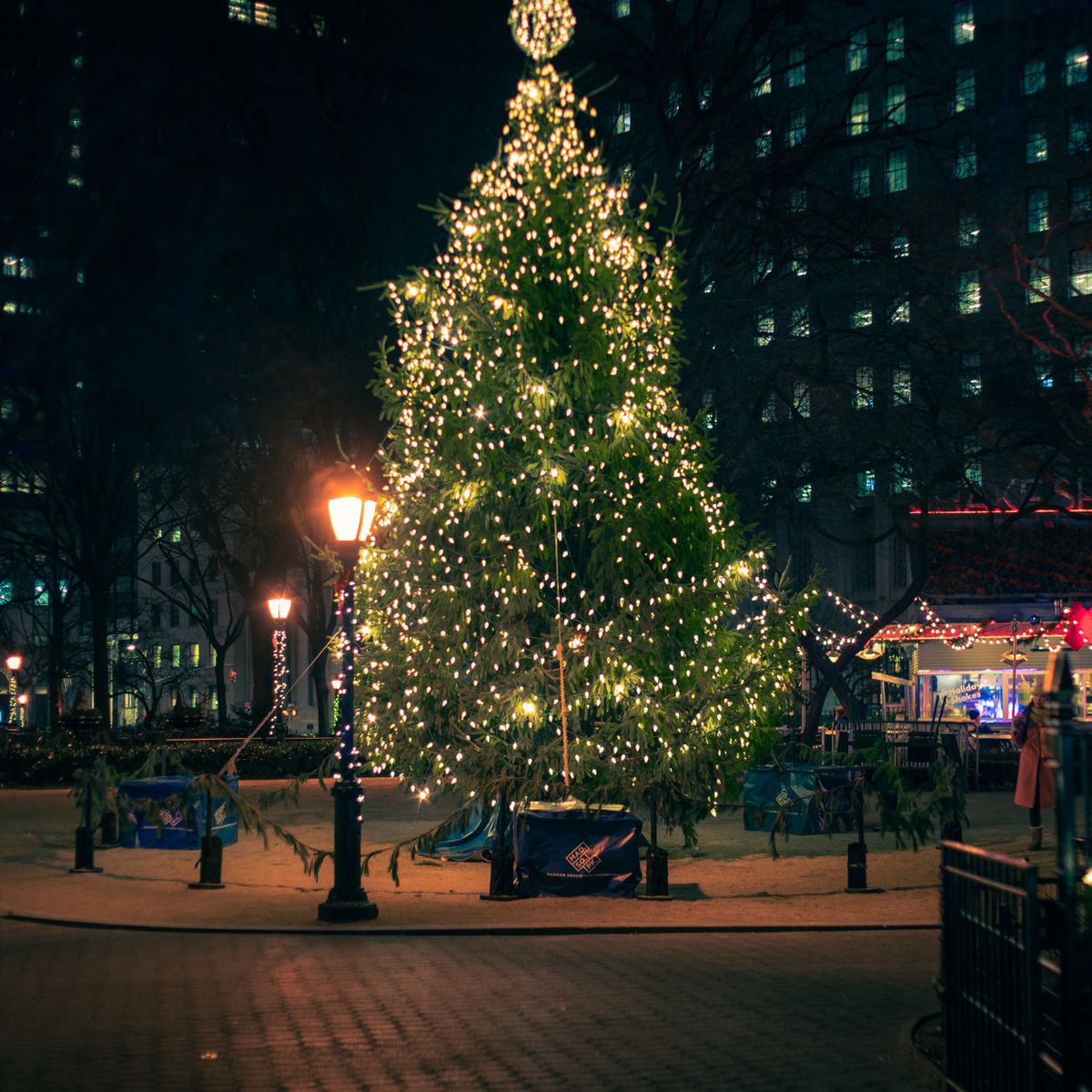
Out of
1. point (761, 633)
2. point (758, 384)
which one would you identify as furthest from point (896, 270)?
point (761, 633)

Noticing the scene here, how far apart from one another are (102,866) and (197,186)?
13.1 m

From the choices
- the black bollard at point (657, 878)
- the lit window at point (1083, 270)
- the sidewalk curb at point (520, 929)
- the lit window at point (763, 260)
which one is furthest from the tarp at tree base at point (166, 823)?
the lit window at point (1083, 270)

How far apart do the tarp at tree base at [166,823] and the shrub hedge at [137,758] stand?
36.9ft

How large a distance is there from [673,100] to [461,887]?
20.3 m

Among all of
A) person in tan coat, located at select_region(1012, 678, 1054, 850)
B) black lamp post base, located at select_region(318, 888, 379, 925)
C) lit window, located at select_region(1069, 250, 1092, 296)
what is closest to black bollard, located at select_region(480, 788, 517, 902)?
black lamp post base, located at select_region(318, 888, 379, 925)

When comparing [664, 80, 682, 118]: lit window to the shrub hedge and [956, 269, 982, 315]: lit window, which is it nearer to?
[956, 269, 982, 315]: lit window

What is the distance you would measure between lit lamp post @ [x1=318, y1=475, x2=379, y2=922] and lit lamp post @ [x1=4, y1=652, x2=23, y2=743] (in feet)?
228

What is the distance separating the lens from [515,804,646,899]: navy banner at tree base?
16.0 metres

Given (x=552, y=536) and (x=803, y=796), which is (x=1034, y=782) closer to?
(x=803, y=796)

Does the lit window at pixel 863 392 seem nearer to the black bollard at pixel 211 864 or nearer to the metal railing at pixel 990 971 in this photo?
the black bollard at pixel 211 864

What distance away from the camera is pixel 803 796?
74.9 feet

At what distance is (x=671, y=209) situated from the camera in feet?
95.7

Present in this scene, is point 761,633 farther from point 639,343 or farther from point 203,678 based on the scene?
point 203,678

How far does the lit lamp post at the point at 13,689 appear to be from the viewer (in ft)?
265
